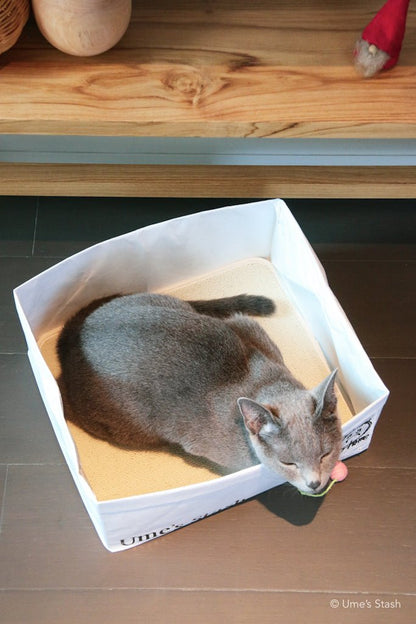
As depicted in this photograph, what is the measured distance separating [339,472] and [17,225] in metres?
0.86

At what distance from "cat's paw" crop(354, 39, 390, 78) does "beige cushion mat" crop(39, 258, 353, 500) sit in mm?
457

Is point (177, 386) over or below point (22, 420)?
over

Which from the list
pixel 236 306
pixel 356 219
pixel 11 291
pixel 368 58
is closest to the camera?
pixel 368 58

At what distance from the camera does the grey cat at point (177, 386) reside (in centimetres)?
115

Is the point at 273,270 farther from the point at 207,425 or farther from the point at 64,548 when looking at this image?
the point at 64,548

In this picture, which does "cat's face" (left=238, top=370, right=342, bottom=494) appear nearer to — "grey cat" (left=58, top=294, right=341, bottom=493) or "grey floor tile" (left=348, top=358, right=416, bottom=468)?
"grey cat" (left=58, top=294, right=341, bottom=493)

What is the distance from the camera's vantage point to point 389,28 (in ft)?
3.67

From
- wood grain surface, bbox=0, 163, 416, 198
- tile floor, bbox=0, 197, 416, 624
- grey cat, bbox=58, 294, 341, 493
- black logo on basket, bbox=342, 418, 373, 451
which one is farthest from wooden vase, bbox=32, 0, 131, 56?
black logo on basket, bbox=342, 418, 373, 451

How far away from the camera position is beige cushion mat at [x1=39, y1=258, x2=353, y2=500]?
1.27 meters

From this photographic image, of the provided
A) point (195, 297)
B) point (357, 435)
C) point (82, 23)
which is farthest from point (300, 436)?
point (82, 23)

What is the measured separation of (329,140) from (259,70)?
0.74 ft

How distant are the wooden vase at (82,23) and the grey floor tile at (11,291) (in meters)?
0.50

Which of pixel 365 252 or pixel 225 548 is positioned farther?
pixel 365 252

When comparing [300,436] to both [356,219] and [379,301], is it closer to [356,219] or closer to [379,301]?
[379,301]
